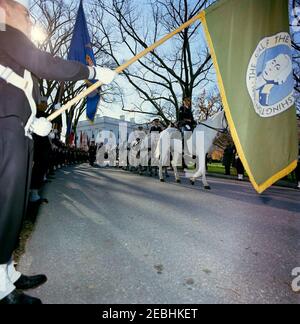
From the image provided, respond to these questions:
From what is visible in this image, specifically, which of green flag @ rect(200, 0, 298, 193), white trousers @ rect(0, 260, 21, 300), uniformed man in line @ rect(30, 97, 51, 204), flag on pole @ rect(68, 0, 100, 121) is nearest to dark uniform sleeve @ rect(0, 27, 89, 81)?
white trousers @ rect(0, 260, 21, 300)

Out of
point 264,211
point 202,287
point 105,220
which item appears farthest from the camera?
point 264,211

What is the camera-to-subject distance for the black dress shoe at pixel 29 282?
6.69 ft

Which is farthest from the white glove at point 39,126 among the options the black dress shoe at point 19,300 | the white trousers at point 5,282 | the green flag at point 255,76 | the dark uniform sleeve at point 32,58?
the green flag at point 255,76

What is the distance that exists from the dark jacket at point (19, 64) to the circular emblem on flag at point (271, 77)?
2.15 metres

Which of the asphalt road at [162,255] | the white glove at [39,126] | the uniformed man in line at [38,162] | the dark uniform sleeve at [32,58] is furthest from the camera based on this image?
the uniformed man in line at [38,162]

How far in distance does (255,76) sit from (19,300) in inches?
124

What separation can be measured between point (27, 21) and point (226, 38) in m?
2.15

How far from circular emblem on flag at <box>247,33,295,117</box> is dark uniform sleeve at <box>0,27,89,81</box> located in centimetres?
204

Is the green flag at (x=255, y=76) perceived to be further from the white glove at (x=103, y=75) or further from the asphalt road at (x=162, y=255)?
the white glove at (x=103, y=75)

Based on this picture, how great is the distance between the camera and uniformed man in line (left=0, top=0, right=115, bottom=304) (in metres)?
1.72

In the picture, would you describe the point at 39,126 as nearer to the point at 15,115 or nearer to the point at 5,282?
the point at 15,115

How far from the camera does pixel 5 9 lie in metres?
1.75
